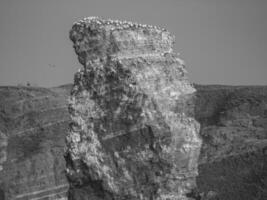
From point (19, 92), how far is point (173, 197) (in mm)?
21004

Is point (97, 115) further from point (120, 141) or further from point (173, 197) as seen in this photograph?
point (173, 197)

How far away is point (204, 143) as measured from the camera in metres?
23.8

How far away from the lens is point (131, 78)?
18.6m

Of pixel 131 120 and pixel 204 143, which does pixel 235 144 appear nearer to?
pixel 204 143

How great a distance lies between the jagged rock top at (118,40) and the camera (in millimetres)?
19078

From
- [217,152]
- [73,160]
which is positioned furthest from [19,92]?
[73,160]

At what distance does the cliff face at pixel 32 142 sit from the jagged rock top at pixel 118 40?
14.3 m

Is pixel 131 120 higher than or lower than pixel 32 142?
higher

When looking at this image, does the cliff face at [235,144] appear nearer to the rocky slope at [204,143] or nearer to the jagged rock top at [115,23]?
the rocky slope at [204,143]

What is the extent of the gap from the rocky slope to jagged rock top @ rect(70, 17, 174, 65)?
178 centimetres

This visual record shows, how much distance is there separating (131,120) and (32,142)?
17859 mm

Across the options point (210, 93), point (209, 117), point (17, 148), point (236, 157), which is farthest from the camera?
point (17, 148)

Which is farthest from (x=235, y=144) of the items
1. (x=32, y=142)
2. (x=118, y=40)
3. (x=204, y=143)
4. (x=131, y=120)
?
(x=32, y=142)

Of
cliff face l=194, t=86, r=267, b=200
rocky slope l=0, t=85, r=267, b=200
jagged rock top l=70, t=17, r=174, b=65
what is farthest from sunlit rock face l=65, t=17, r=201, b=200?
cliff face l=194, t=86, r=267, b=200
